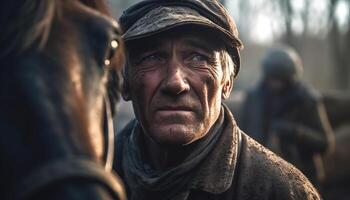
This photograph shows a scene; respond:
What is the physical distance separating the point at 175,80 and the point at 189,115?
0.18 metres

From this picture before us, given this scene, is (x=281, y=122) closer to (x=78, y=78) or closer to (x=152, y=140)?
(x=152, y=140)

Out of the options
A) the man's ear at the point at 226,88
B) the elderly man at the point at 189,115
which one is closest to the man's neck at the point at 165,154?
the elderly man at the point at 189,115

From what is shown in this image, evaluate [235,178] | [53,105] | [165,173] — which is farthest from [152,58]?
[53,105]

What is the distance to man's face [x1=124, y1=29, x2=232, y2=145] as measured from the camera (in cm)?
317

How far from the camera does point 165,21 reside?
3217 mm

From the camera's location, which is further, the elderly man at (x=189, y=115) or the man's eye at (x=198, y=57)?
the man's eye at (x=198, y=57)

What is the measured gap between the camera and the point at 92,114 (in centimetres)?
214

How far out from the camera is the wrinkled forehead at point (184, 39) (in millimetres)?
3268

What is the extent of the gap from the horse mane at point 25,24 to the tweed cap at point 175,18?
1.01m

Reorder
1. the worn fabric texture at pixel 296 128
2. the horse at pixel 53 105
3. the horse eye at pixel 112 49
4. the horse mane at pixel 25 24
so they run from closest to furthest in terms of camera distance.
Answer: the horse at pixel 53 105 → the horse mane at pixel 25 24 → the horse eye at pixel 112 49 → the worn fabric texture at pixel 296 128

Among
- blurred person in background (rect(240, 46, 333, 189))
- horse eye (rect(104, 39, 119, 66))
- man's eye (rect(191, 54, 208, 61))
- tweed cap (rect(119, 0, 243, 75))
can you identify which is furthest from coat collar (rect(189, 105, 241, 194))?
blurred person in background (rect(240, 46, 333, 189))

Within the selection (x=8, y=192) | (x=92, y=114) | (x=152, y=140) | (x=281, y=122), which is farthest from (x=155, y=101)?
(x=281, y=122)

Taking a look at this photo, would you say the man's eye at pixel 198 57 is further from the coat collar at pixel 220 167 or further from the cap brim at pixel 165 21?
the coat collar at pixel 220 167

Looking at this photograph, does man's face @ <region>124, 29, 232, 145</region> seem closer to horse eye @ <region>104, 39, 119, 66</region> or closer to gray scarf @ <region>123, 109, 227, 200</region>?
gray scarf @ <region>123, 109, 227, 200</region>
